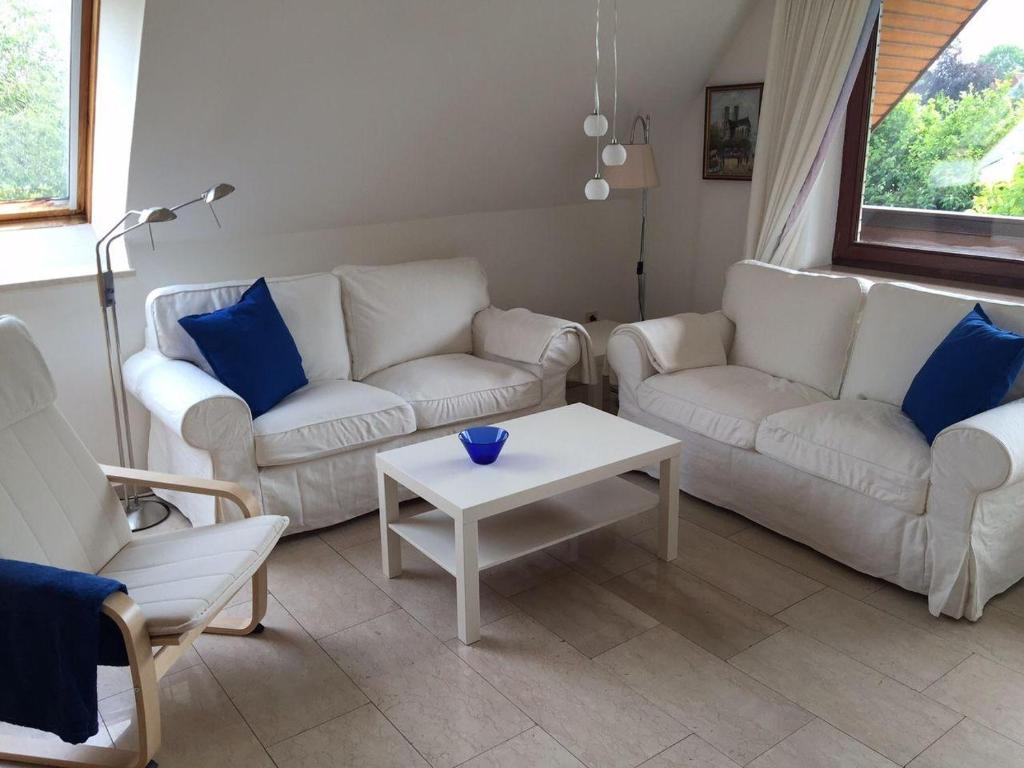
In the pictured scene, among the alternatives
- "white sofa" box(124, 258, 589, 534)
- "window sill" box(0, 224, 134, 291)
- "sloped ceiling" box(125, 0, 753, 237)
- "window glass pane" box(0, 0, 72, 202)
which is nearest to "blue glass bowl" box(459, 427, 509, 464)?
"white sofa" box(124, 258, 589, 534)

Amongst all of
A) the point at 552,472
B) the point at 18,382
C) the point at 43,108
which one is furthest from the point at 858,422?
the point at 43,108

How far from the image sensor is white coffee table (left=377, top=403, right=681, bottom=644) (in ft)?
8.85

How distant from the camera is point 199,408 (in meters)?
3.08

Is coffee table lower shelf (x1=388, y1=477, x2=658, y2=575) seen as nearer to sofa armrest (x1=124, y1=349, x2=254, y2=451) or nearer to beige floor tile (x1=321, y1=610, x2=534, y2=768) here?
beige floor tile (x1=321, y1=610, x2=534, y2=768)

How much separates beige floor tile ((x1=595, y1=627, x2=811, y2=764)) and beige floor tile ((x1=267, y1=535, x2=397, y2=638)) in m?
0.81

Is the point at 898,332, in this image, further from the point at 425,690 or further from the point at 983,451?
the point at 425,690

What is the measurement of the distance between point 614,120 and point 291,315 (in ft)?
Answer: 6.31

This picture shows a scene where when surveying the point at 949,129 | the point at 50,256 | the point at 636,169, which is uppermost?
the point at 949,129

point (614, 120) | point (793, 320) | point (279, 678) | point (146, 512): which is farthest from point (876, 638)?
point (614, 120)

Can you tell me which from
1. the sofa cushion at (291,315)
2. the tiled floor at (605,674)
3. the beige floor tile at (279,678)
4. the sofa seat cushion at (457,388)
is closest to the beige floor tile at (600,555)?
the tiled floor at (605,674)

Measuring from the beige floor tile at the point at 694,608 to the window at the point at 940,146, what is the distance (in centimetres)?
192

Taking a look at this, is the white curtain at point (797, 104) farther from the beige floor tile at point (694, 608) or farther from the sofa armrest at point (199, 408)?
the sofa armrest at point (199, 408)

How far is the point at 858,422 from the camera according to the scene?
10.2 ft

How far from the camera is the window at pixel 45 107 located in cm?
329
